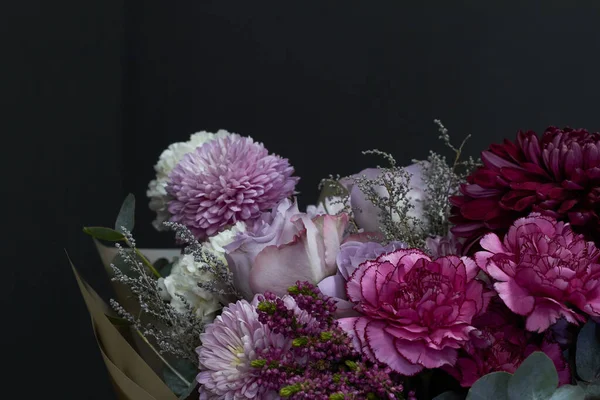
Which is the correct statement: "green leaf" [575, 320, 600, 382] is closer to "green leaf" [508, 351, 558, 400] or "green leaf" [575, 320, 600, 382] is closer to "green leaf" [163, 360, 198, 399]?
"green leaf" [508, 351, 558, 400]

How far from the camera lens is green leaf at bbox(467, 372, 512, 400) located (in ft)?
1.20

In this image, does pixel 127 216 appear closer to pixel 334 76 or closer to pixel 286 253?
pixel 286 253

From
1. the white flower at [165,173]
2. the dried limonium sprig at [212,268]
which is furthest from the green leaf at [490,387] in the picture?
the white flower at [165,173]

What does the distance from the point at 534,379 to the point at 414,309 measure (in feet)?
0.25

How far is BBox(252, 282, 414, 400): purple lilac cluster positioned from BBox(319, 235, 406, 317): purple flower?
0.04 ft

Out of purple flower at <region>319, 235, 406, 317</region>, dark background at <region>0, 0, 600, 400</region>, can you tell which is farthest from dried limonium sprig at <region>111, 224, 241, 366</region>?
dark background at <region>0, 0, 600, 400</region>

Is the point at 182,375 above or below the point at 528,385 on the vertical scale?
below

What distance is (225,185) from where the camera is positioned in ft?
2.13

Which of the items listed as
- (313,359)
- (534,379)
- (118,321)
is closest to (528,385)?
(534,379)

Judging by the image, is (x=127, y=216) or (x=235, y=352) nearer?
(x=235, y=352)

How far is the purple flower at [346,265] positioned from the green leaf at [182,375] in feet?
0.58

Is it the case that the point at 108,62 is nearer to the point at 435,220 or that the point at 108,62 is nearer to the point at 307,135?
the point at 307,135

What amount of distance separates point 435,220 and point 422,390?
0.18 metres

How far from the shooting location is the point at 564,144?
488 mm
